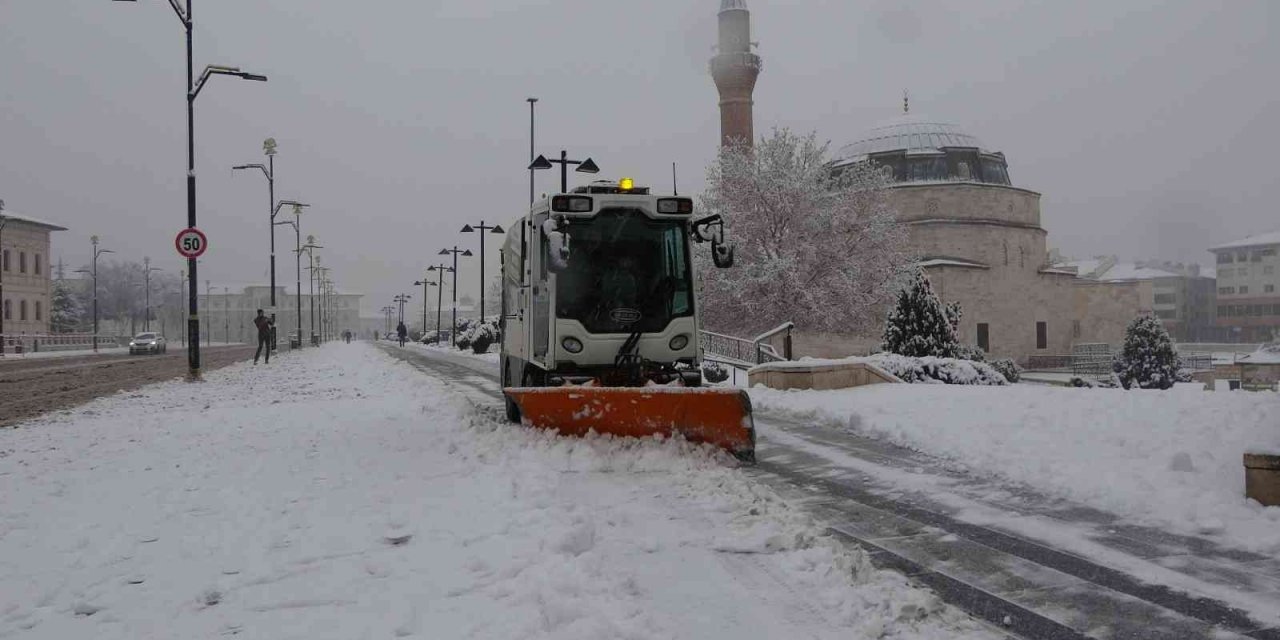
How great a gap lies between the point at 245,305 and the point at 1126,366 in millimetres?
155107

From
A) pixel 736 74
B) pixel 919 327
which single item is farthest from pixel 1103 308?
pixel 919 327

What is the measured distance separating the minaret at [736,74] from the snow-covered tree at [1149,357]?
24.2m

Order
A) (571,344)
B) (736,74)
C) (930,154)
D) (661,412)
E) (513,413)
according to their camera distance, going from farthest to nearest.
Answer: (930,154), (736,74), (513,413), (571,344), (661,412)

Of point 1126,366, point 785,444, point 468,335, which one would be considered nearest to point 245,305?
point 468,335

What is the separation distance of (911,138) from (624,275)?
57.9 meters

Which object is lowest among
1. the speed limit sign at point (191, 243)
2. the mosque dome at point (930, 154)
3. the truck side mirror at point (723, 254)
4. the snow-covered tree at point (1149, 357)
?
the snow-covered tree at point (1149, 357)

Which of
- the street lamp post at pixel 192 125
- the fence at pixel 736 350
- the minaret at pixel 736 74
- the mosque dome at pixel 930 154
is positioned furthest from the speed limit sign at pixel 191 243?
the mosque dome at pixel 930 154

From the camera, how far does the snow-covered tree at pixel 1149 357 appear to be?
3616 cm

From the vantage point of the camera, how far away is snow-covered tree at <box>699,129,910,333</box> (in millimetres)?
34406

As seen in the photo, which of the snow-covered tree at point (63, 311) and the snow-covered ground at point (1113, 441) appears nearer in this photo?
the snow-covered ground at point (1113, 441)

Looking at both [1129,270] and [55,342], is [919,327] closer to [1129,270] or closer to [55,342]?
[55,342]

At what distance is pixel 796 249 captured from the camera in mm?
35344

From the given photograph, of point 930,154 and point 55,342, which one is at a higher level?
point 930,154

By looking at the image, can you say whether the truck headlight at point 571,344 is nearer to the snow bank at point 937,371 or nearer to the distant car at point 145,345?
the snow bank at point 937,371
